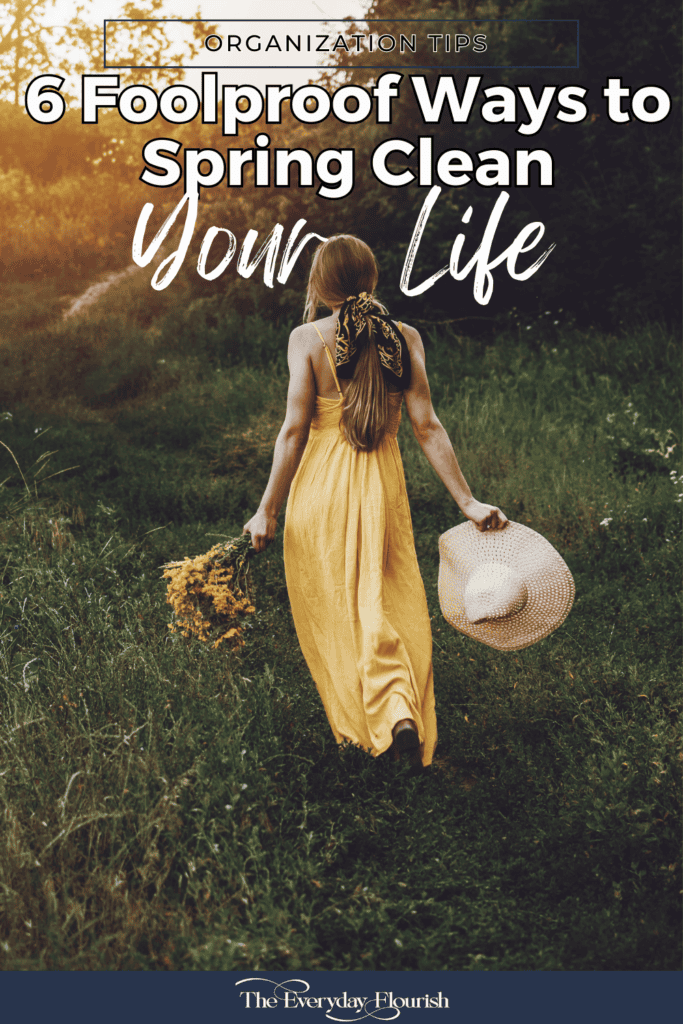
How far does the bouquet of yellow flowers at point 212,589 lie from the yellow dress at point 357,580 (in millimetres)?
307

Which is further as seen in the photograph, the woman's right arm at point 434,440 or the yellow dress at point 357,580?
the woman's right arm at point 434,440

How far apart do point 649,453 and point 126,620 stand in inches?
176

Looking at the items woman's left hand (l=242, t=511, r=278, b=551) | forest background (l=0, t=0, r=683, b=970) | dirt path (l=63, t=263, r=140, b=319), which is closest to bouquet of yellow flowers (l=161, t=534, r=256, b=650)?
woman's left hand (l=242, t=511, r=278, b=551)

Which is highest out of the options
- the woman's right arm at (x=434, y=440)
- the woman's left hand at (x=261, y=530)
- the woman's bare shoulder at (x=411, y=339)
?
the woman's bare shoulder at (x=411, y=339)

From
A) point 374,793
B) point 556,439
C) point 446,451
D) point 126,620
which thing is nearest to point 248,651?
point 126,620

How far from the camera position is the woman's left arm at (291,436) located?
11.1ft

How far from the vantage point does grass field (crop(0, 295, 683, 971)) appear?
2.71 meters

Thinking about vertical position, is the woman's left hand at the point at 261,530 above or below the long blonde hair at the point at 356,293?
below

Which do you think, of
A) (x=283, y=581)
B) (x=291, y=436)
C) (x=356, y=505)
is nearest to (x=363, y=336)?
(x=291, y=436)

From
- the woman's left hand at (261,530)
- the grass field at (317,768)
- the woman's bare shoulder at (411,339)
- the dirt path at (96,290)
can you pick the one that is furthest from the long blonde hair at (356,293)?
the dirt path at (96,290)

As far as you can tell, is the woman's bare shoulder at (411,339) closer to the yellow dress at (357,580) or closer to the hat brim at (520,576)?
the yellow dress at (357,580)

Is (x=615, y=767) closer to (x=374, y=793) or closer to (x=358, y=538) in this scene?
(x=374, y=793)

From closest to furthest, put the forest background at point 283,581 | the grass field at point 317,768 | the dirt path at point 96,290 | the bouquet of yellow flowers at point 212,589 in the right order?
1. the grass field at point 317,768
2. the forest background at point 283,581
3. the bouquet of yellow flowers at point 212,589
4. the dirt path at point 96,290

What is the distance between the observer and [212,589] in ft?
12.1
